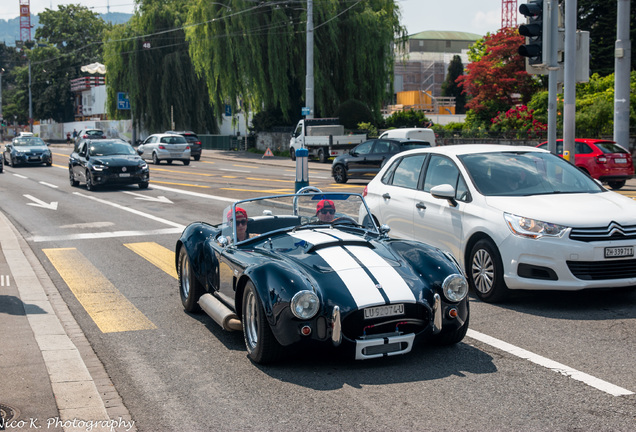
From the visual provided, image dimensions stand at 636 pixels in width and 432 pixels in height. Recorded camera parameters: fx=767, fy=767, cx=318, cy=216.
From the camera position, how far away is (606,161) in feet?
76.6

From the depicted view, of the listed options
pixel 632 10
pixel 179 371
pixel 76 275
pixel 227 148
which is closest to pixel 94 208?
pixel 76 275

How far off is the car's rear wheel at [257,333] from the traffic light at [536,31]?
27.4ft

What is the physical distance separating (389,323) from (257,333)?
1.02 m

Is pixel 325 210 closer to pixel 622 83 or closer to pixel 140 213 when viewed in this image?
pixel 140 213

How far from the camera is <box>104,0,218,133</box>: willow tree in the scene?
56597 millimetres

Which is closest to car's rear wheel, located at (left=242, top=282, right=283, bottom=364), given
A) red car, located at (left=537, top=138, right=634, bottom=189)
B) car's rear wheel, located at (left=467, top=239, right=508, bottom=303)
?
car's rear wheel, located at (left=467, top=239, right=508, bottom=303)

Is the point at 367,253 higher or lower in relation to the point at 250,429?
higher

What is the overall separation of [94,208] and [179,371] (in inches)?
554

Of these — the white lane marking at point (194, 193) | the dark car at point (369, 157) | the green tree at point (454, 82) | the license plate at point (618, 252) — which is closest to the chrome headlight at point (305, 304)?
the license plate at point (618, 252)

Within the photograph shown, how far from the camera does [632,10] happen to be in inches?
1606

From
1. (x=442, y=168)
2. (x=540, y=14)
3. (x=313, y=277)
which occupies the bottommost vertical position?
(x=313, y=277)

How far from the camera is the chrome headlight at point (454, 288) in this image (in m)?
5.94

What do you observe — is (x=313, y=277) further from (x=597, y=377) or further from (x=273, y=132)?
(x=273, y=132)

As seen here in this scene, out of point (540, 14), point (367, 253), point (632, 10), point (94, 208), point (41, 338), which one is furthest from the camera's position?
point (632, 10)
